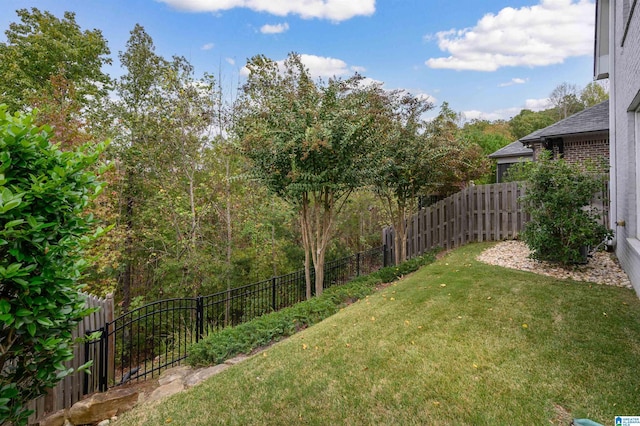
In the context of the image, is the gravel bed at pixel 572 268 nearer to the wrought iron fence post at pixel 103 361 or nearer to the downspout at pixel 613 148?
the downspout at pixel 613 148

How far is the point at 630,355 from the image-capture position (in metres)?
3.05

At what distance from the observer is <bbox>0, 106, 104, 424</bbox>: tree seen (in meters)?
1.60

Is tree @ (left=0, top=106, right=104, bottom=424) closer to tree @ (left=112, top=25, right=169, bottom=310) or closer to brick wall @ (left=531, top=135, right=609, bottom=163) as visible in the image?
tree @ (left=112, top=25, right=169, bottom=310)

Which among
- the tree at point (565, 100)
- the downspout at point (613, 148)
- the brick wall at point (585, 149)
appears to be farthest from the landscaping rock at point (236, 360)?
the tree at point (565, 100)

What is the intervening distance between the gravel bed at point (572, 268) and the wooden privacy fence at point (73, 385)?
672cm

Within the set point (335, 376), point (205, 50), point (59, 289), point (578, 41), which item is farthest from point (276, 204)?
point (578, 41)

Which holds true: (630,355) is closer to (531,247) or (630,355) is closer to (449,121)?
(531,247)

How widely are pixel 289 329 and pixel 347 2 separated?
934 cm

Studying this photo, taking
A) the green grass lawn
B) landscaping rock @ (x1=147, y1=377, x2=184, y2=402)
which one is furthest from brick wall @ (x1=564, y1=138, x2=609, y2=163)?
landscaping rock @ (x1=147, y1=377, x2=184, y2=402)

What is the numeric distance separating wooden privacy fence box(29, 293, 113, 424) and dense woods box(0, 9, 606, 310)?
11.0 feet

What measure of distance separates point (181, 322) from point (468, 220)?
28.6 ft

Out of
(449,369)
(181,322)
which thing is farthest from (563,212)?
(181,322)

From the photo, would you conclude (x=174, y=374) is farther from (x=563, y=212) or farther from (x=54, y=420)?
(x=563, y=212)

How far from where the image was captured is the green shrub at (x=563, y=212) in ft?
18.0
